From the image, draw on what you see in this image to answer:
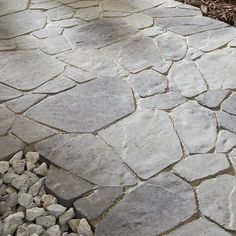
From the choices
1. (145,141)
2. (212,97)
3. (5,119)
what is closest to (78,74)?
(5,119)

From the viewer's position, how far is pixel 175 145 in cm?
268

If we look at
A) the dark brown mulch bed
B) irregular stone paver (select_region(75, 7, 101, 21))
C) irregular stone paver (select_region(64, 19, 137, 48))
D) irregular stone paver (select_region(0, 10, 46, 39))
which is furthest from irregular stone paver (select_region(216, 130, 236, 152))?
irregular stone paver (select_region(0, 10, 46, 39))

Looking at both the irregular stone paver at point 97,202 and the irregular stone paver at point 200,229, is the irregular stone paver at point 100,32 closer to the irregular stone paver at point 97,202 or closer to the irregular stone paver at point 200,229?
the irregular stone paver at point 97,202

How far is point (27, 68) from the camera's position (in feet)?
11.8

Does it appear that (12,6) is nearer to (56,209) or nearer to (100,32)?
(100,32)

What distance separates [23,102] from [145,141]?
113 cm

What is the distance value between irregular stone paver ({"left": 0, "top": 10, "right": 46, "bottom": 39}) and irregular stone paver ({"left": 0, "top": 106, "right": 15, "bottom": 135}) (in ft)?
4.64

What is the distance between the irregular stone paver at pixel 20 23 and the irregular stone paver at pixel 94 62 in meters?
0.77

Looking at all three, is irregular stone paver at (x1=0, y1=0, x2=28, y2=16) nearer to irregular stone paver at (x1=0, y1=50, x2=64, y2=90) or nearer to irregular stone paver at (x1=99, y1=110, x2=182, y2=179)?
irregular stone paver at (x1=0, y1=50, x2=64, y2=90)

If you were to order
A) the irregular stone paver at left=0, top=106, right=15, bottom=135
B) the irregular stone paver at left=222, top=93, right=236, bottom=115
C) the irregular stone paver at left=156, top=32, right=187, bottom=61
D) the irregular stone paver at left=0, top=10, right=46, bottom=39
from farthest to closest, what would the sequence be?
1. the irregular stone paver at left=0, top=10, right=46, bottom=39
2. the irregular stone paver at left=156, top=32, right=187, bottom=61
3. the irregular stone paver at left=222, top=93, right=236, bottom=115
4. the irregular stone paver at left=0, top=106, right=15, bottom=135

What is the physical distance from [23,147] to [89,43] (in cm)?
170

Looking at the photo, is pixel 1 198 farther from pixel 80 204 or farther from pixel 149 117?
pixel 149 117

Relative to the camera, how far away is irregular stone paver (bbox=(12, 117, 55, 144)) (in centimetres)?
274

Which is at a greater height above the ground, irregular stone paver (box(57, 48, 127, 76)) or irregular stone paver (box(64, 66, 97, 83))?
irregular stone paver (box(57, 48, 127, 76))
